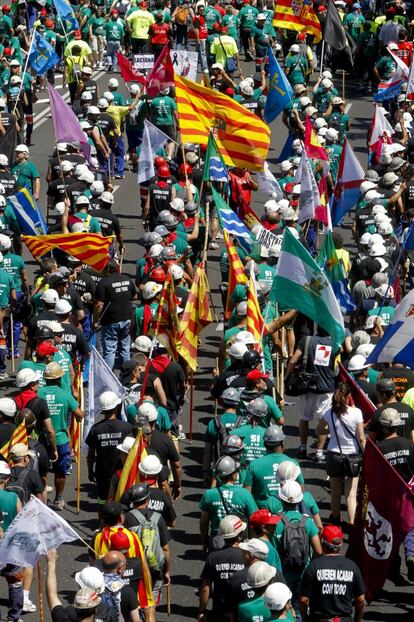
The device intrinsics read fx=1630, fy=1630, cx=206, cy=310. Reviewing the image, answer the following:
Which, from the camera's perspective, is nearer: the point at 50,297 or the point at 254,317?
the point at 254,317

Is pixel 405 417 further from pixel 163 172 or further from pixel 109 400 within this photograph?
pixel 163 172

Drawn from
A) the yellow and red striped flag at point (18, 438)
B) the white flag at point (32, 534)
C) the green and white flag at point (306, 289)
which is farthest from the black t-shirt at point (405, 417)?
the white flag at point (32, 534)

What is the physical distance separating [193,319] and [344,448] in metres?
2.88

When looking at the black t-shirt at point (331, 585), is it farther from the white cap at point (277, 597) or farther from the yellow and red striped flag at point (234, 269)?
the yellow and red striped flag at point (234, 269)

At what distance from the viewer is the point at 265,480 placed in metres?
14.3

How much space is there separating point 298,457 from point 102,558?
600cm

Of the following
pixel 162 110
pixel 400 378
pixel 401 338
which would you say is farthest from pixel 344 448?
pixel 162 110

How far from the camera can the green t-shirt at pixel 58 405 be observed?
16.1 metres

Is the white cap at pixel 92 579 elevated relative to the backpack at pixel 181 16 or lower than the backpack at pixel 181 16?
elevated

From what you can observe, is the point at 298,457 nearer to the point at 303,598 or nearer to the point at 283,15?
the point at 303,598

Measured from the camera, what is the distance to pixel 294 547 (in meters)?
13.2

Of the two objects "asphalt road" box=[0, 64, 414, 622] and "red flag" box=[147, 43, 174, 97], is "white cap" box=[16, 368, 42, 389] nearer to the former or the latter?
"asphalt road" box=[0, 64, 414, 622]

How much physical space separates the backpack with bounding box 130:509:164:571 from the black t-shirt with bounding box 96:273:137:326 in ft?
21.0

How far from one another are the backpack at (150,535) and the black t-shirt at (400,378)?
166 inches
